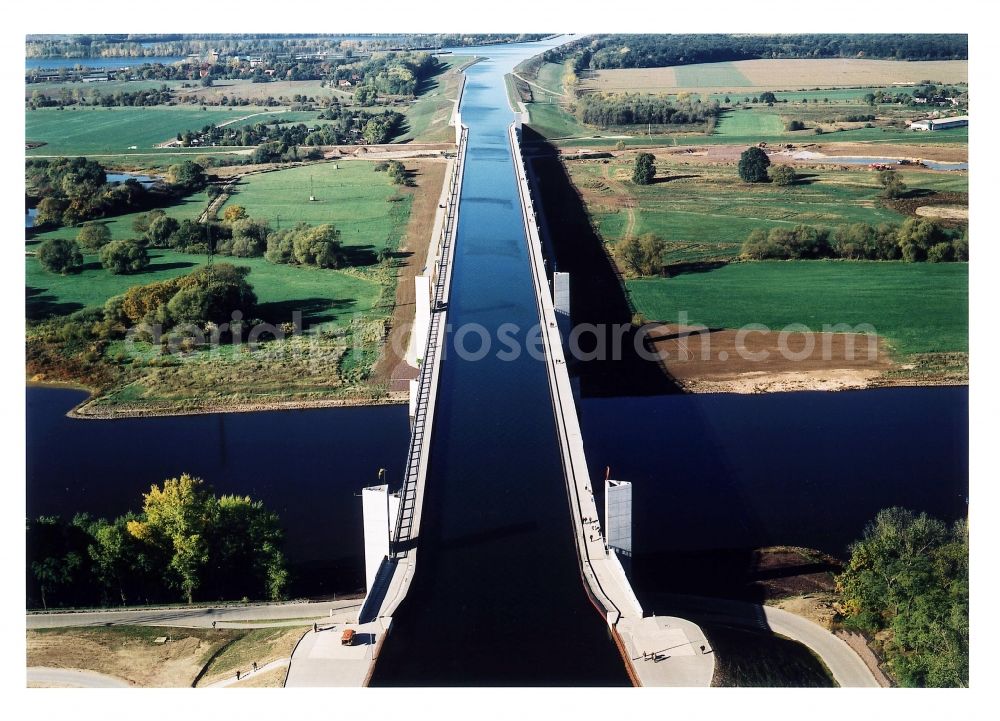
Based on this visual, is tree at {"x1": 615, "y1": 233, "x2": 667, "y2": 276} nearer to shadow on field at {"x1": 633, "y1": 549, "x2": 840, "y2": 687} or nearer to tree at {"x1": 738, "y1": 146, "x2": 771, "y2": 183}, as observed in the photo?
tree at {"x1": 738, "y1": 146, "x2": 771, "y2": 183}

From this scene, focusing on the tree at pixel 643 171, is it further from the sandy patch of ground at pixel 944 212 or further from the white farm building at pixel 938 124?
the white farm building at pixel 938 124

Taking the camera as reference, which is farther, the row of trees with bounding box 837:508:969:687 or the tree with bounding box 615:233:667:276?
the tree with bounding box 615:233:667:276

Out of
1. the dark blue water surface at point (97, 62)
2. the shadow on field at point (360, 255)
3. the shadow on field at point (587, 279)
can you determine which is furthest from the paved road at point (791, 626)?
the dark blue water surface at point (97, 62)

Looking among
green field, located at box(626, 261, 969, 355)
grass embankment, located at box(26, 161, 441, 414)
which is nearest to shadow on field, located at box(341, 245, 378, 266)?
grass embankment, located at box(26, 161, 441, 414)

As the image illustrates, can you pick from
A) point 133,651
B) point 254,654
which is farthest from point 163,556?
point 254,654

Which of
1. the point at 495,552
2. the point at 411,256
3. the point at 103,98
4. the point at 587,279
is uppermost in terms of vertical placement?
the point at 103,98

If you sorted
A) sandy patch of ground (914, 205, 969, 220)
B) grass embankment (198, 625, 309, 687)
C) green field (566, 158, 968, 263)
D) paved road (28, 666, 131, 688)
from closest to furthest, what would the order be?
grass embankment (198, 625, 309, 687) → paved road (28, 666, 131, 688) → sandy patch of ground (914, 205, 969, 220) → green field (566, 158, 968, 263)

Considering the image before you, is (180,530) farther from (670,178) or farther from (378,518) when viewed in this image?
(670,178)
